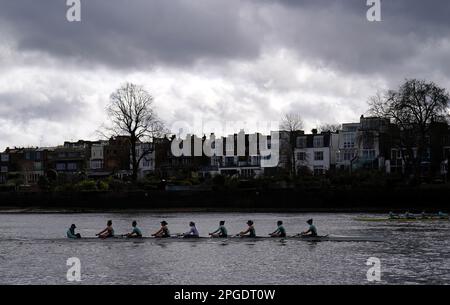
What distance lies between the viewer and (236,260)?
36.6 meters

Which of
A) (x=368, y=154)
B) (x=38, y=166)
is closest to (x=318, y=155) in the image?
(x=368, y=154)

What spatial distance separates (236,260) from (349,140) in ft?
285

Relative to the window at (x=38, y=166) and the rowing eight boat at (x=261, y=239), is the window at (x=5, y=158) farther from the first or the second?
the rowing eight boat at (x=261, y=239)

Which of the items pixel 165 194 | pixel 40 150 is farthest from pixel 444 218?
pixel 40 150

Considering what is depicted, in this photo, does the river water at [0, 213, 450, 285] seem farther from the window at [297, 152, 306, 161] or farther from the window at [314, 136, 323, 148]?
the window at [297, 152, 306, 161]

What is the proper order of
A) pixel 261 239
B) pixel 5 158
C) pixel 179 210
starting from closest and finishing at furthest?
pixel 261 239 → pixel 179 210 → pixel 5 158

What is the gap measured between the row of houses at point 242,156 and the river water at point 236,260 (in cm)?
5299

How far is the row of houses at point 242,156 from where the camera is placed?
111625 mm

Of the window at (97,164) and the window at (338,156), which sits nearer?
the window at (338,156)

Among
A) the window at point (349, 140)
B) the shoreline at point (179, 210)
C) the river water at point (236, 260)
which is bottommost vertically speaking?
the river water at point (236, 260)

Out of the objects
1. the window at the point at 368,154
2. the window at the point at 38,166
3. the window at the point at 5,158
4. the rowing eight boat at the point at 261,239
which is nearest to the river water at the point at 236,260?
the rowing eight boat at the point at 261,239

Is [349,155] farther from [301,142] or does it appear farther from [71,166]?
[71,166]

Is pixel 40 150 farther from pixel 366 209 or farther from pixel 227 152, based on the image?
pixel 366 209
